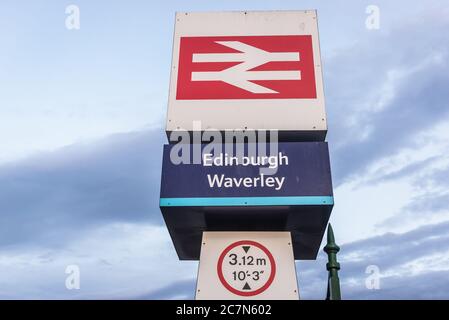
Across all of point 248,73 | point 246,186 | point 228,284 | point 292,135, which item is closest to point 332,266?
point 228,284

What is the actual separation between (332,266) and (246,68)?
2895 mm

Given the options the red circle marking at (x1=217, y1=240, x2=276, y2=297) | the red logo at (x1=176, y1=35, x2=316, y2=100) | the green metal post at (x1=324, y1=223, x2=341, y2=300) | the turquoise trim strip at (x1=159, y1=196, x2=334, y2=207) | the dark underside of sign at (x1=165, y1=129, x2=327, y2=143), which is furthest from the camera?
the red logo at (x1=176, y1=35, x2=316, y2=100)

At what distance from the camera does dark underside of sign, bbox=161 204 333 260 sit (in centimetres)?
650

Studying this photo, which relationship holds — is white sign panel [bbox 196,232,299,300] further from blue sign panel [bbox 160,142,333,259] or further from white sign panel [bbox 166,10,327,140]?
white sign panel [bbox 166,10,327,140]

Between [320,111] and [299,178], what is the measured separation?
1073 millimetres

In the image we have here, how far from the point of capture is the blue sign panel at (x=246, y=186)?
6.43m

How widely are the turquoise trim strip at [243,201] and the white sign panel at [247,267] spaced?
51cm

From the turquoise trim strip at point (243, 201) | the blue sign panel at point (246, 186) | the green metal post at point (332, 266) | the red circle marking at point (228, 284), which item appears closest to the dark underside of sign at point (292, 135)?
the blue sign panel at point (246, 186)

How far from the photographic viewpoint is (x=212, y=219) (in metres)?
6.73

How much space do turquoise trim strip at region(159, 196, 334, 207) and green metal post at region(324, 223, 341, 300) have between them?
2.95 ft

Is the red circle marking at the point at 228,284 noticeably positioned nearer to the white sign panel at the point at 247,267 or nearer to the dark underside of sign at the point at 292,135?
the white sign panel at the point at 247,267

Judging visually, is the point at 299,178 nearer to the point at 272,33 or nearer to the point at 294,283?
the point at 294,283

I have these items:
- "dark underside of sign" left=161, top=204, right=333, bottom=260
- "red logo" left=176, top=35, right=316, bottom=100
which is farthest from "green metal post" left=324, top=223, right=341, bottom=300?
"red logo" left=176, top=35, right=316, bottom=100
